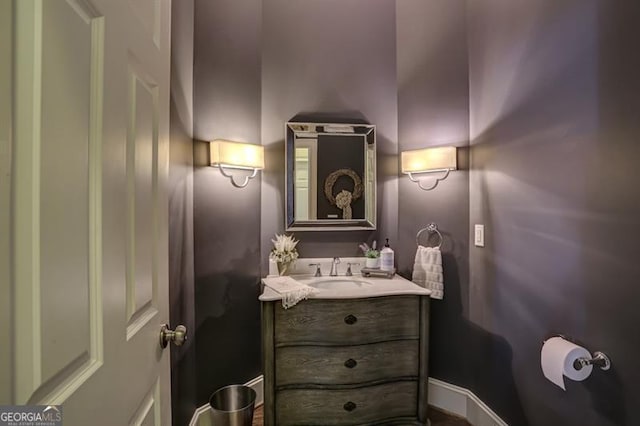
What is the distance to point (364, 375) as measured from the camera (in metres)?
1.88

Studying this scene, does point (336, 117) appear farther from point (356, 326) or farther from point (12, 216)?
point (12, 216)

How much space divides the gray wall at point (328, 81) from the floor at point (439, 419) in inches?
37.4

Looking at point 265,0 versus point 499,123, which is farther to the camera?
point 265,0

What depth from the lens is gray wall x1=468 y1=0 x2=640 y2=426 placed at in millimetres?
1162

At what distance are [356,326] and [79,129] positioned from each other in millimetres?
1656

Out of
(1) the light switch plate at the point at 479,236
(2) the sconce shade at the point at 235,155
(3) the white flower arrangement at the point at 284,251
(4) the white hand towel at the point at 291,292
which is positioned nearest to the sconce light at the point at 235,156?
(2) the sconce shade at the point at 235,155

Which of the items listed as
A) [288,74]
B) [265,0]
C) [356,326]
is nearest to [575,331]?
[356,326]

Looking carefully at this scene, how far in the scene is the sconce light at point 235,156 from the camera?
201 centimetres

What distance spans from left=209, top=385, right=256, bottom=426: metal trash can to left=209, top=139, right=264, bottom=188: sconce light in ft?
4.27

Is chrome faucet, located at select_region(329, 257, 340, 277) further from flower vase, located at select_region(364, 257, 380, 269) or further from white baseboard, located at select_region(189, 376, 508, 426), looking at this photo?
white baseboard, located at select_region(189, 376, 508, 426)

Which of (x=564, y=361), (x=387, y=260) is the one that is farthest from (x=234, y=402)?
(x=564, y=361)

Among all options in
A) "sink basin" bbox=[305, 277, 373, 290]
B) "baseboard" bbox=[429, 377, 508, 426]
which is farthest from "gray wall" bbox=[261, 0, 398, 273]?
"baseboard" bbox=[429, 377, 508, 426]

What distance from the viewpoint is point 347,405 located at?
186 centimetres

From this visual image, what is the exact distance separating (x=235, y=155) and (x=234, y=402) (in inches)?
60.8
